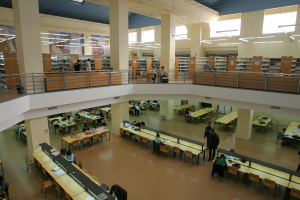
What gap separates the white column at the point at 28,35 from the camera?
705 centimetres

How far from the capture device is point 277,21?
13750 millimetres

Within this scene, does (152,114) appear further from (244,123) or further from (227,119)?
(244,123)

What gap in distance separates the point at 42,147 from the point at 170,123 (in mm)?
8591

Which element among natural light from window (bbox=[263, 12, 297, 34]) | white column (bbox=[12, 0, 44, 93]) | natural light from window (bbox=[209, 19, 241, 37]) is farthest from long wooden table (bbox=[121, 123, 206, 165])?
natural light from window (bbox=[263, 12, 297, 34])

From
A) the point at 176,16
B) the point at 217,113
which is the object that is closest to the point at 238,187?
the point at 217,113

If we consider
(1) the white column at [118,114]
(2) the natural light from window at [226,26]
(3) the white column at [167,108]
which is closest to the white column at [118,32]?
(1) the white column at [118,114]

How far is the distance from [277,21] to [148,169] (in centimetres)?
1418

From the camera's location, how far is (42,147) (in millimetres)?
7891

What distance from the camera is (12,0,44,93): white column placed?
705 cm

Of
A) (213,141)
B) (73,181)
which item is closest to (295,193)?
(213,141)

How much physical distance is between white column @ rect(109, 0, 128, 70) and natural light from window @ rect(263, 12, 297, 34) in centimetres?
1090

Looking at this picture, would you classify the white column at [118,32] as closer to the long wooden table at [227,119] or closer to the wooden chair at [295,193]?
the long wooden table at [227,119]

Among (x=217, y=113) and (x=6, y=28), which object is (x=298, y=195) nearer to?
(x=217, y=113)

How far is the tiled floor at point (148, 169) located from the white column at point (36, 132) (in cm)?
96
